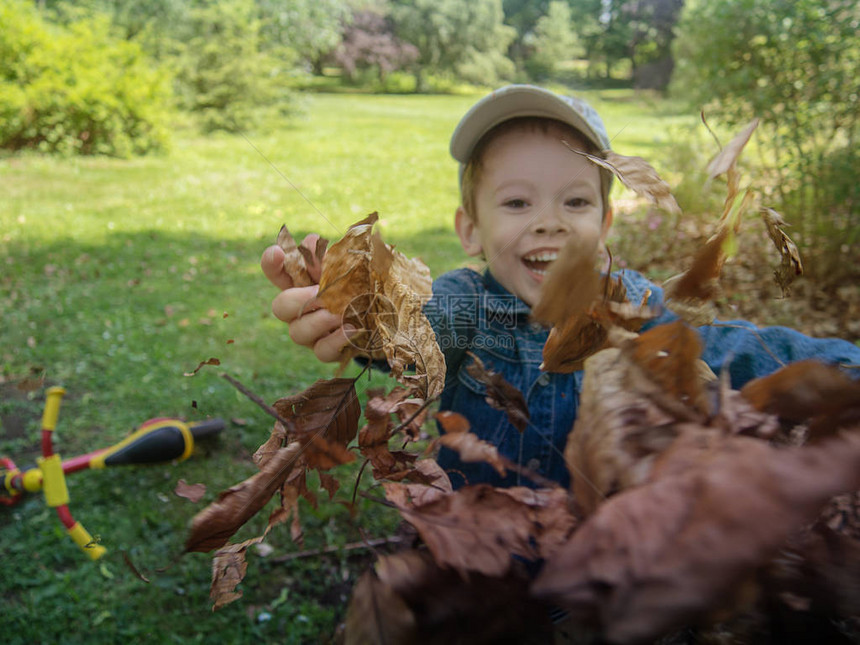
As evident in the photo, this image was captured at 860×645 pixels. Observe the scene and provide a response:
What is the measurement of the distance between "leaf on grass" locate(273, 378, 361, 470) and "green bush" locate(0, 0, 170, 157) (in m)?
11.9

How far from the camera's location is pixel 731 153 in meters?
0.70

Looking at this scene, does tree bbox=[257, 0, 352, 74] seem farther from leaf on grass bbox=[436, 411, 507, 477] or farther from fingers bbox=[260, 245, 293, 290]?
leaf on grass bbox=[436, 411, 507, 477]

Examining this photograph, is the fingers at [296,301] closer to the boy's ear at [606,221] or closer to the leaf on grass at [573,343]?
the leaf on grass at [573,343]

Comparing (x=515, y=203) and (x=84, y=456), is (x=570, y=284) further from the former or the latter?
(x=84, y=456)

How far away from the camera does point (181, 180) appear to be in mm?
9469

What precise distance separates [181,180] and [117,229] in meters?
2.77

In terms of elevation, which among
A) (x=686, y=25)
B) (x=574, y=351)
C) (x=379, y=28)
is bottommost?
(x=574, y=351)

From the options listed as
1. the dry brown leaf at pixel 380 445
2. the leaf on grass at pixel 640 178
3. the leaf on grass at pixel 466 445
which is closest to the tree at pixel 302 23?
the leaf on grass at pixel 640 178

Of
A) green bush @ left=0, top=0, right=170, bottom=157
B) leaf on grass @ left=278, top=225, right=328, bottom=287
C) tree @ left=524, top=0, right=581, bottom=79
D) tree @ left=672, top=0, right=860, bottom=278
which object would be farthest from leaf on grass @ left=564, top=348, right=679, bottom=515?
green bush @ left=0, top=0, right=170, bottom=157

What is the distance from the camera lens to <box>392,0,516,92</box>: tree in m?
9.55

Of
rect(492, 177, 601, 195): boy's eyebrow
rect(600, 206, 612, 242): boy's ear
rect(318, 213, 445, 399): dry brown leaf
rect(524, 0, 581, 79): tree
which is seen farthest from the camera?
rect(524, 0, 581, 79): tree

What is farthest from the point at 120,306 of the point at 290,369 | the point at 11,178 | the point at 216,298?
the point at 11,178

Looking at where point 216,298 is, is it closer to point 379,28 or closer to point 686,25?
point 686,25

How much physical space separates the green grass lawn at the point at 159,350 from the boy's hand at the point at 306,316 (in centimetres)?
19
